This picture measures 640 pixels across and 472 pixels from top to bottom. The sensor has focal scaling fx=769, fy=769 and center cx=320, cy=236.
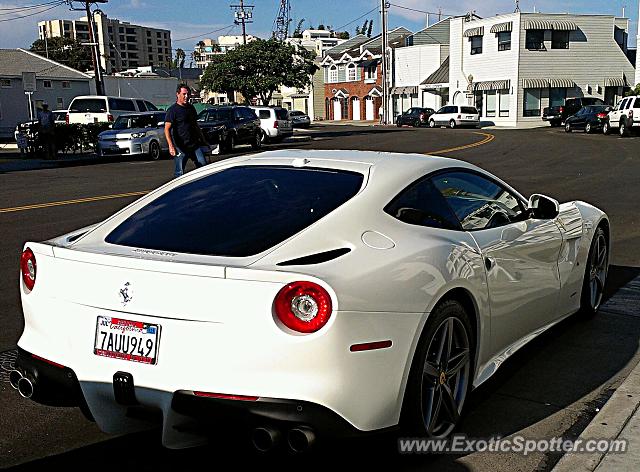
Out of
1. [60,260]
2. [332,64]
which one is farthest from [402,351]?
[332,64]

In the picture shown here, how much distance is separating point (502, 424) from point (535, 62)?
54379mm

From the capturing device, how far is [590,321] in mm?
6098

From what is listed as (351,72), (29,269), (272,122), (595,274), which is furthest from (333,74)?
(29,269)

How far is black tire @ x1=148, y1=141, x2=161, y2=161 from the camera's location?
2541 cm

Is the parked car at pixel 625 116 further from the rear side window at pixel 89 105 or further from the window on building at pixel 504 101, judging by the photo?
the rear side window at pixel 89 105

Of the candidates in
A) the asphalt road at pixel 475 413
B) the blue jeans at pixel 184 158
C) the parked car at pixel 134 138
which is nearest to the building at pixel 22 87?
the parked car at pixel 134 138

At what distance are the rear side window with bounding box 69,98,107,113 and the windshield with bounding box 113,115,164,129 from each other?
543 centimetres

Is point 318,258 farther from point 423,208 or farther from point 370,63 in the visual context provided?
point 370,63

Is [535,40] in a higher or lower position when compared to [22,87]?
higher

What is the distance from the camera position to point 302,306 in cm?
319

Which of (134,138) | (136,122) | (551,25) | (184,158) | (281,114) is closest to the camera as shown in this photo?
(184,158)

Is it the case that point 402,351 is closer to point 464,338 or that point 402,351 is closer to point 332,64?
point 464,338

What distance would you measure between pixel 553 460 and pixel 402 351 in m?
1.04

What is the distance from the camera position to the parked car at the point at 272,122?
34062 millimetres
